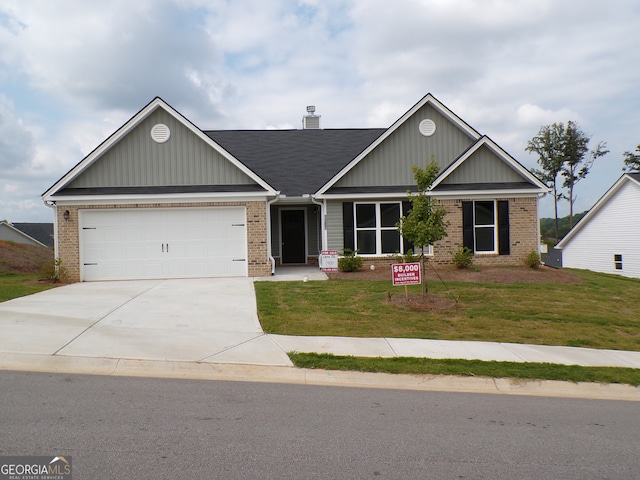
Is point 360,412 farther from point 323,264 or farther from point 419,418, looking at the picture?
Answer: point 323,264

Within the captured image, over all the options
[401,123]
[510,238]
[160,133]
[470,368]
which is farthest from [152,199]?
[510,238]

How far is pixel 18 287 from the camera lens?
13.6 metres

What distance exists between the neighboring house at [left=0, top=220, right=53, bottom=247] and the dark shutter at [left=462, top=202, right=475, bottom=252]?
1489 inches

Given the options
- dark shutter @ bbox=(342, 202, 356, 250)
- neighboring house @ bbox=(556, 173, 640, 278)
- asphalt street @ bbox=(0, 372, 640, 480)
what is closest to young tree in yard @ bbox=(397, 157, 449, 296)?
asphalt street @ bbox=(0, 372, 640, 480)

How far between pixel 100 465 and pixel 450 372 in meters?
4.71

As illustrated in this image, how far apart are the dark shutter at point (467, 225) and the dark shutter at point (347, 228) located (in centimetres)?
383

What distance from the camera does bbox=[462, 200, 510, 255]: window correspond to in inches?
675

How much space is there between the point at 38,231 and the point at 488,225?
45.3 meters

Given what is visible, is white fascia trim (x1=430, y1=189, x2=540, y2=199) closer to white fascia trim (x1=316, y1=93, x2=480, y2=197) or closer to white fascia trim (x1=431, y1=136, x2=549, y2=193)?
white fascia trim (x1=431, y1=136, x2=549, y2=193)

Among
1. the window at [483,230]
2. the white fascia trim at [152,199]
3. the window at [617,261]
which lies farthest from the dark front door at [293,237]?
the window at [617,261]

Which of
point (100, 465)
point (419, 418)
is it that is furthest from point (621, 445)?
point (100, 465)

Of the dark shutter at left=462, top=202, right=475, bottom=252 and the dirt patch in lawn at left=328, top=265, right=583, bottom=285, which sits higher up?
the dark shutter at left=462, top=202, right=475, bottom=252

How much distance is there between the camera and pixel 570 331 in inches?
376

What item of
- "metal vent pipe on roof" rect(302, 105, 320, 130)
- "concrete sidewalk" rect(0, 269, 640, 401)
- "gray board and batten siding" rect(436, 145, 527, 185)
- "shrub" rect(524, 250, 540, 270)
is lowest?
"concrete sidewalk" rect(0, 269, 640, 401)
